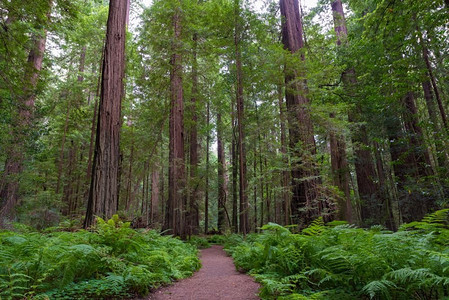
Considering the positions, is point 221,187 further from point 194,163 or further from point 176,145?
point 176,145

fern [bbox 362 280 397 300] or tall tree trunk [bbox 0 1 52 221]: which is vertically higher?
tall tree trunk [bbox 0 1 52 221]

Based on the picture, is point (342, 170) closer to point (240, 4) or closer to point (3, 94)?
point (240, 4)

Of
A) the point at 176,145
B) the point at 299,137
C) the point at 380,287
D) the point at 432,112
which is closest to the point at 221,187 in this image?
the point at 176,145

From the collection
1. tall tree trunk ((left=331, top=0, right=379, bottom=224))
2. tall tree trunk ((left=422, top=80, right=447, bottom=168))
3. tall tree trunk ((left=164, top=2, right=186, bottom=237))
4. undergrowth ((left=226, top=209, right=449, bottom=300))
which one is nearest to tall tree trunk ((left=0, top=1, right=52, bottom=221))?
tall tree trunk ((left=164, top=2, right=186, bottom=237))

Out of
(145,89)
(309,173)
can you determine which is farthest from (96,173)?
(145,89)

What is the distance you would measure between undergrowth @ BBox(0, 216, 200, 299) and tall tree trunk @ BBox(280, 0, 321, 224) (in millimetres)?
4965

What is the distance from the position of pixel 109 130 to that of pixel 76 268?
3.60 m

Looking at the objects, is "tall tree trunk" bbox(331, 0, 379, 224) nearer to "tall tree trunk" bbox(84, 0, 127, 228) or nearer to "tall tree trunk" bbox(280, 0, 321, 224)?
"tall tree trunk" bbox(280, 0, 321, 224)

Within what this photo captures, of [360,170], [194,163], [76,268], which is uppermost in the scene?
[194,163]

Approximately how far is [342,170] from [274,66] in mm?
6604

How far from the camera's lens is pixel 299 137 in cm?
862

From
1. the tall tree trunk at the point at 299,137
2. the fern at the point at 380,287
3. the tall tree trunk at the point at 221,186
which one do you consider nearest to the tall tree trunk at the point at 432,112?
the tall tree trunk at the point at 299,137

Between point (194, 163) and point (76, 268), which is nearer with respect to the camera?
point (76, 268)

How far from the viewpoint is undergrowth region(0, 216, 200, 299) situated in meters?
2.58
